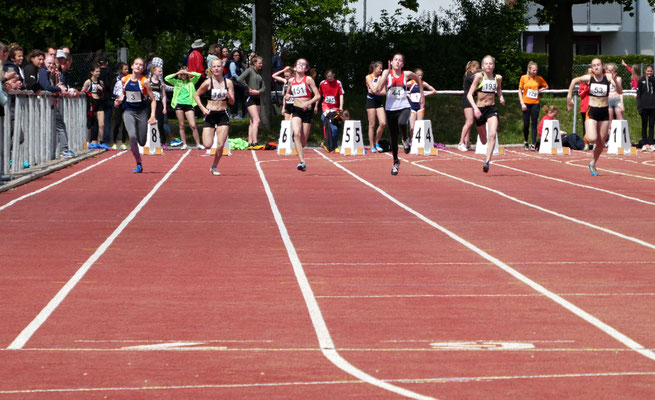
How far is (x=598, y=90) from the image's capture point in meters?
21.2

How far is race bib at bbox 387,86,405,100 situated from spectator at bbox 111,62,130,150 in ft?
24.6

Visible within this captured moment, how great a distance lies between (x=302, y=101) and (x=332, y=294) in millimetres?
14389

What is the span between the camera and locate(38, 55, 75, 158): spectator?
23.9 m

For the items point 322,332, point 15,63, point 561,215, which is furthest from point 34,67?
point 322,332

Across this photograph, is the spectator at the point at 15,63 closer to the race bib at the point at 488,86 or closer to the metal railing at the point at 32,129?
the metal railing at the point at 32,129

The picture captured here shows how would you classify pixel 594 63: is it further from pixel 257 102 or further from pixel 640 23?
pixel 640 23

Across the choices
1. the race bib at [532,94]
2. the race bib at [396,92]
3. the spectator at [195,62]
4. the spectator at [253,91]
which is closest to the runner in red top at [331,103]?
the spectator at [253,91]

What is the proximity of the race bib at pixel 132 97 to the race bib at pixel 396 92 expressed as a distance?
157 inches

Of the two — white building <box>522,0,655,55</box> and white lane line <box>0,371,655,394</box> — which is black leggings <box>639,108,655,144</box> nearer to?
white lane line <box>0,371,655,394</box>

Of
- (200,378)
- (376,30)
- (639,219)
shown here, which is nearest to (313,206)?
(639,219)

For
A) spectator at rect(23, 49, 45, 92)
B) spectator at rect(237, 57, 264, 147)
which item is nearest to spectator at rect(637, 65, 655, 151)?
spectator at rect(237, 57, 264, 147)

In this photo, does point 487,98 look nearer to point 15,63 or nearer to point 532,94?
point 15,63

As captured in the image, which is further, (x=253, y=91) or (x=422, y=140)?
(x=253, y=91)

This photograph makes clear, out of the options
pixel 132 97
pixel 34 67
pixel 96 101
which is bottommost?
pixel 96 101
